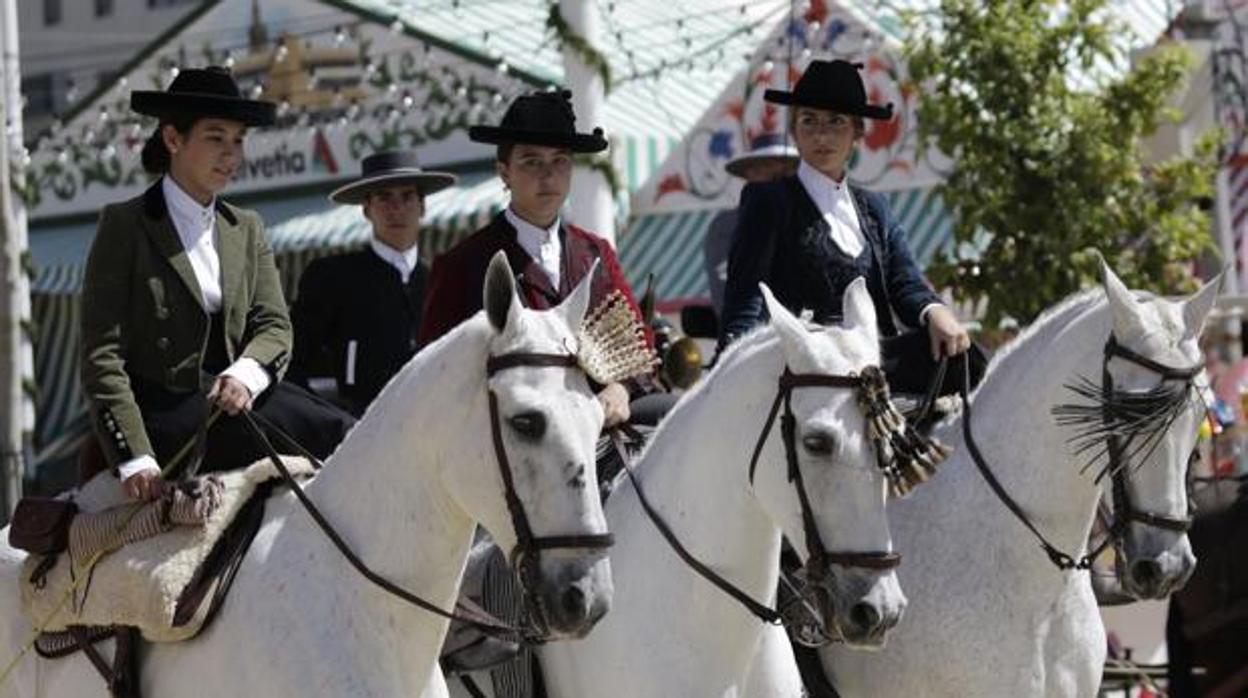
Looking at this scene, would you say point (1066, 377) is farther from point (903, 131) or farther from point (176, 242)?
point (903, 131)

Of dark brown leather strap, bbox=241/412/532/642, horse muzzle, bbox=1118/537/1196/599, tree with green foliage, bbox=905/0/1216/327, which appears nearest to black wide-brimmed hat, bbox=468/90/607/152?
dark brown leather strap, bbox=241/412/532/642

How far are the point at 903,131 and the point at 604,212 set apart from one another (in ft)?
21.7

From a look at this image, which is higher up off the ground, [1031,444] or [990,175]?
[1031,444]

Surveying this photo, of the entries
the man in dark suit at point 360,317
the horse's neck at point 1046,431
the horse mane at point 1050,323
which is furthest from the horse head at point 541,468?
the man in dark suit at point 360,317

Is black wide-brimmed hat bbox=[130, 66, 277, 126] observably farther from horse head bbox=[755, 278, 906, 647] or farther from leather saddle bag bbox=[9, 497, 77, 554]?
horse head bbox=[755, 278, 906, 647]

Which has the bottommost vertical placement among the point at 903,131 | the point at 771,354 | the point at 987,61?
the point at 903,131

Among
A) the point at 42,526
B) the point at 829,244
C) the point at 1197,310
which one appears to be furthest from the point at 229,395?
the point at 1197,310

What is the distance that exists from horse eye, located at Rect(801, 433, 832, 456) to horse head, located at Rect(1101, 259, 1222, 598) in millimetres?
1414

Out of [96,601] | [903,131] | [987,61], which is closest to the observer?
[96,601]

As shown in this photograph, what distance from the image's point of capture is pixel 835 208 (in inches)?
342

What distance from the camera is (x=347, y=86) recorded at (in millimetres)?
23031

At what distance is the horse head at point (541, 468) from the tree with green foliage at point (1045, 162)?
9.70 meters

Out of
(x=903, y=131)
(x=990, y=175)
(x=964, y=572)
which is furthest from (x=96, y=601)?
(x=903, y=131)

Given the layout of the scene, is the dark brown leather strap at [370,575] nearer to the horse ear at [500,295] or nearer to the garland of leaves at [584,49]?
the horse ear at [500,295]
